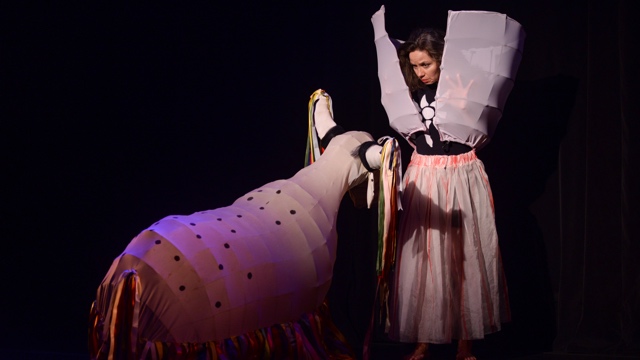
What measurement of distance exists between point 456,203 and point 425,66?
508mm

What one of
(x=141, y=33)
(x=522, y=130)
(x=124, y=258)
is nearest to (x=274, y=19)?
(x=141, y=33)

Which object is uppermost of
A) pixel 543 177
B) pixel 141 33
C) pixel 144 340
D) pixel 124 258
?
pixel 141 33

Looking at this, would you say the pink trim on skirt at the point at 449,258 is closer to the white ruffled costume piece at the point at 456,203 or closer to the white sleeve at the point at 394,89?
the white ruffled costume piece at the point at 456,203

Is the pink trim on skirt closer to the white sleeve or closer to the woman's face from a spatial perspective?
the white sleeve

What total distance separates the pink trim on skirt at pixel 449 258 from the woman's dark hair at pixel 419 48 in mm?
324

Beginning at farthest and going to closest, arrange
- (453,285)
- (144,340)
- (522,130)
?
1. (522,130)
2. (453,285)
3. (144,340)

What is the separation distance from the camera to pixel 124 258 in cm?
179

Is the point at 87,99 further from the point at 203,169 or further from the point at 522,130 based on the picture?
the point at 522,130

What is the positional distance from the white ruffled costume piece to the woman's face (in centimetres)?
8

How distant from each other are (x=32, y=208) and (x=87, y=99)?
539 millimetres

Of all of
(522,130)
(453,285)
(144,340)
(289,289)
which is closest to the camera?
(144,340)

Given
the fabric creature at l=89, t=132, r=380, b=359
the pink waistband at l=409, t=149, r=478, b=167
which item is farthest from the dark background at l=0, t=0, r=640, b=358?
the fabric creature at l=89, t=132, r=380, b=359

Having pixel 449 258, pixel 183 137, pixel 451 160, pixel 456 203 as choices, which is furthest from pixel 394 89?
pixel 183 137

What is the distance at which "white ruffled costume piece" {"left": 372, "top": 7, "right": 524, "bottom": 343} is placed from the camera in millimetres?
2465
